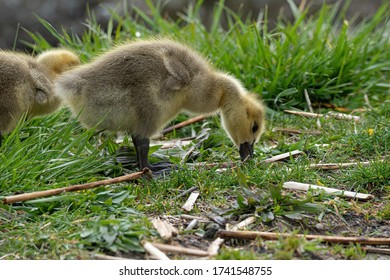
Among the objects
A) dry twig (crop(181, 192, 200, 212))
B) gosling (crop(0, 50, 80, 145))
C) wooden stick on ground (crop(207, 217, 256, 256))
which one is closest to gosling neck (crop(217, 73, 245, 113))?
dry twig (crop(181, 192, 200, 212))

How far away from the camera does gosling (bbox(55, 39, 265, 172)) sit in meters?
4.74

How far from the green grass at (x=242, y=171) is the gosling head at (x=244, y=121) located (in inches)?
6.0

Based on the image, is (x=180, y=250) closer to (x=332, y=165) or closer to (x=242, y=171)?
(x=242, y=171)

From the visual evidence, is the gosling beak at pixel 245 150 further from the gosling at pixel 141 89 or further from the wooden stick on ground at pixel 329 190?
the wooden stick on ground at pixel 329 190

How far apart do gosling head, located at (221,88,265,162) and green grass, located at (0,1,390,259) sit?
153 millimetres

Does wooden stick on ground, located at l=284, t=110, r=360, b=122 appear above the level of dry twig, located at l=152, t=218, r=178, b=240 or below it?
below

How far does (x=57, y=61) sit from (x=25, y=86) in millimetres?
592

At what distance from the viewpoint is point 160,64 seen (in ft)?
15.9

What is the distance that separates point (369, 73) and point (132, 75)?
309 centimetres

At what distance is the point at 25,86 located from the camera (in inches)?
198

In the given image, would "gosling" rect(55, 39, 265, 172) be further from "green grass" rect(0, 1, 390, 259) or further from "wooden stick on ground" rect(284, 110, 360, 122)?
"wooden stick on ground" rect(284, 110, 360, 122)

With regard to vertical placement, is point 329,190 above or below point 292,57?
above

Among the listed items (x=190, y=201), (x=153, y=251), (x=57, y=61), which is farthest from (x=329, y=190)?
(x=57, y=61)

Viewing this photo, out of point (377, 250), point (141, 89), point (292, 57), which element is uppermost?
point (141, 89)
